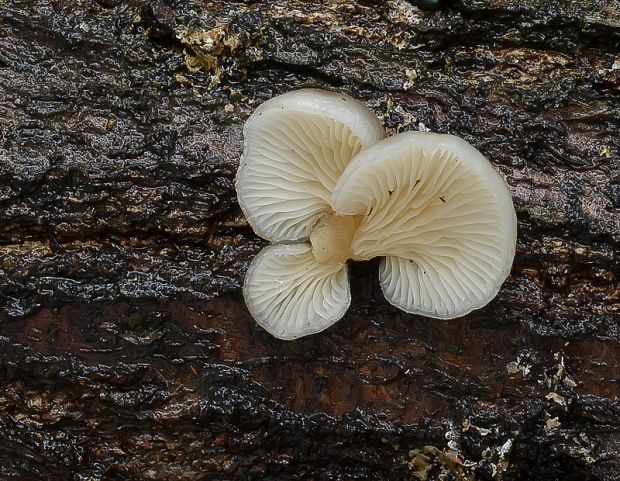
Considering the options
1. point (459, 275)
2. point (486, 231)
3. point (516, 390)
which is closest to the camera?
point (486, 231)

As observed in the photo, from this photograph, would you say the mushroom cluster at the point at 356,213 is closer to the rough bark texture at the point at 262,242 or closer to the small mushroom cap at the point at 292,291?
the small mushroom cap at the point at 292,291

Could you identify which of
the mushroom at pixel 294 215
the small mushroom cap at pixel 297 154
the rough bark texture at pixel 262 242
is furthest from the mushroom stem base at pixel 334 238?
the rough bark texture at pixel 262 242

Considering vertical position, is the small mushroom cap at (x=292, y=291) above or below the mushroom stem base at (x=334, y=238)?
below

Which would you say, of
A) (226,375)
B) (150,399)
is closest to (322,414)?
(226,375)

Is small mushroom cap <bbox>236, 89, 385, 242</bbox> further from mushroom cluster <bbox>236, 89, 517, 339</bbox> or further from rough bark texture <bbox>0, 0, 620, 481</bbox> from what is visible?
rough bark texture <bbox>0, 0, 620, 481</bbox>

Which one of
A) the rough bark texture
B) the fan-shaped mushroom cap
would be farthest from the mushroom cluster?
the rough bark texture

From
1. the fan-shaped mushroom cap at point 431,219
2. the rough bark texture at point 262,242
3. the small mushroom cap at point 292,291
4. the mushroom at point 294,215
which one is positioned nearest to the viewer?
the fan-shaped mushroom cap at point 431,219

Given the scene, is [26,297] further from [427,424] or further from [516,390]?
[516,390]

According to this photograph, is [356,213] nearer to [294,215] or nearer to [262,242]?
[294,215]
